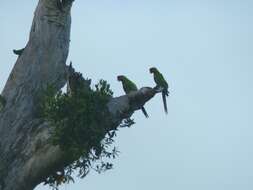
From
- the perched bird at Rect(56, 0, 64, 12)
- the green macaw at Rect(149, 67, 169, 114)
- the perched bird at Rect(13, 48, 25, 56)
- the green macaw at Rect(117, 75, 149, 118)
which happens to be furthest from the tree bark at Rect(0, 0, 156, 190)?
the green macaw at Rect(117, 75, 149, 118)

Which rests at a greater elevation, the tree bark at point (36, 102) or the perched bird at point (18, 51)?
the perched bird at point (18, 51)

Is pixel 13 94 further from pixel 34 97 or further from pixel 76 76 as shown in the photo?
pixel 76 76

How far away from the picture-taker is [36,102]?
804 inches

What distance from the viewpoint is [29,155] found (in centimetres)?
1947

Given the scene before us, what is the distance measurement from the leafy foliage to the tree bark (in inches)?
14.6

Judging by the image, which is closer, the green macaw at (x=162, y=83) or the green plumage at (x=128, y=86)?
the green macaw at (x=162, y=83)

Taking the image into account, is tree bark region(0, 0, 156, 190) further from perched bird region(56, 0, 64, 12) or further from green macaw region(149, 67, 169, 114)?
green macaw region(149, 67, 169, 114)

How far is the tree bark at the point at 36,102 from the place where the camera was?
62.9 ft

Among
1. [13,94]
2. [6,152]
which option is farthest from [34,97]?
[6,152]

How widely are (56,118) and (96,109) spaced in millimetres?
1083

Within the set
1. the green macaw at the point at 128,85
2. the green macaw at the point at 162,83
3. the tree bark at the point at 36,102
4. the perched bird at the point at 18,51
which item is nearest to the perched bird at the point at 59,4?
the tree bark at the point at 36,102

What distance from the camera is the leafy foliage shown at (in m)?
18.7

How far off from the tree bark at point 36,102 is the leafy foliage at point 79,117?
0.37 meters

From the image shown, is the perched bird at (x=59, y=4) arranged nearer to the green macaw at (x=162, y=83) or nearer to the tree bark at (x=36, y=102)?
the tree bark at (x=36, y=102)
